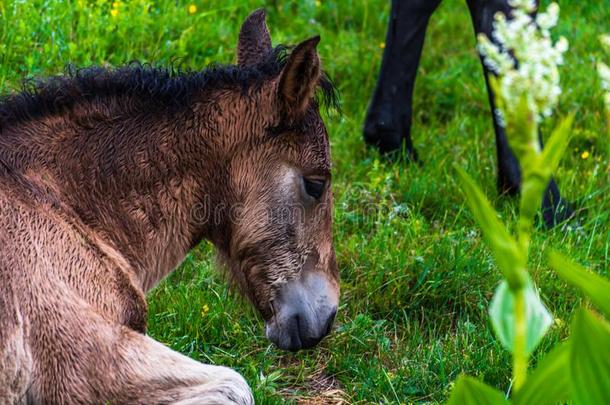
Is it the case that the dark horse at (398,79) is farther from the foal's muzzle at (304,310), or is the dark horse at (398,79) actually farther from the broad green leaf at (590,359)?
the broad green leaf at (590,359)

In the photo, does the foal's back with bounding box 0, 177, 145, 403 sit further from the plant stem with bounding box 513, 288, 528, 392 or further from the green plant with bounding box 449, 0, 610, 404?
the plant stem with bounding box 513, 288, 528, 392

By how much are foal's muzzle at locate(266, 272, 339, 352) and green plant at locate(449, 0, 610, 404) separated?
1613mm

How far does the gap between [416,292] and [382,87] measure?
1871 millimetres

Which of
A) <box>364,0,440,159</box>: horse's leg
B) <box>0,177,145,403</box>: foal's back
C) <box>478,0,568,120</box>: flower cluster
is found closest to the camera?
<box>478,0,568,120</box>: flower cluster

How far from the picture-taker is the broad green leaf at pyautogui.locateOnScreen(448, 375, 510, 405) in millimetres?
2252

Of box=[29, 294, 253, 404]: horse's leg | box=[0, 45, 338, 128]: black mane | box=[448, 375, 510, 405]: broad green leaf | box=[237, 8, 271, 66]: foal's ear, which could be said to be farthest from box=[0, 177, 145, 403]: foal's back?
box=[448, 375, 510, 405]: broad green leaf

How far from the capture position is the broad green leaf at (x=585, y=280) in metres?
2.20

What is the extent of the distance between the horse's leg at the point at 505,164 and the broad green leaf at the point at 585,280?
136 inches

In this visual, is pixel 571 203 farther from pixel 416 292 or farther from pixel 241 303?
pixel 241 303

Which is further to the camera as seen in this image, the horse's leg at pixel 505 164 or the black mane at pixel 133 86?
the horse's leg at pixel 505 164

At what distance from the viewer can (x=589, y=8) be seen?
8578 millimetres

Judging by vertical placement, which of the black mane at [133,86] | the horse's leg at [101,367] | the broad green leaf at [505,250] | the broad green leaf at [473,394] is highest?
Answer: the broad green leaf at [505,250]

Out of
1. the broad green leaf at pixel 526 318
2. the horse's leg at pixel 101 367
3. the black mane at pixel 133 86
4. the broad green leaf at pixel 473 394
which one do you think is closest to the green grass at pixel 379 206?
the black mane at pixel 133 86

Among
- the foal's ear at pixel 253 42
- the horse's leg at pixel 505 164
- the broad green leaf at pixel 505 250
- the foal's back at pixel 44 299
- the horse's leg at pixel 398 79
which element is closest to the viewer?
the broad green leaf at pixel 505 250
